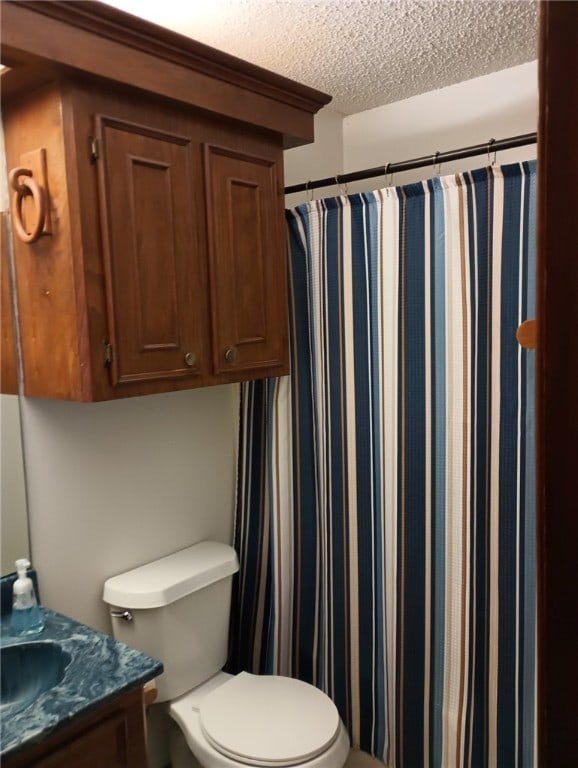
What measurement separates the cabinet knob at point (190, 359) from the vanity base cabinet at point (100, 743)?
76cm

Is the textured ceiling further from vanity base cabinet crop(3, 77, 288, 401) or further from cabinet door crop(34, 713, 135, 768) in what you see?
cabinet door crop(34, 713, 135, 768)

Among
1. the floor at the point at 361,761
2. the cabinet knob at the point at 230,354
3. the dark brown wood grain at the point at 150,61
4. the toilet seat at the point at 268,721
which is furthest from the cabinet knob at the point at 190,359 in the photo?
the floor at the point at 361,761

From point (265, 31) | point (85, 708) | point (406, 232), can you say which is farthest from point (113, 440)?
point (265, 31)

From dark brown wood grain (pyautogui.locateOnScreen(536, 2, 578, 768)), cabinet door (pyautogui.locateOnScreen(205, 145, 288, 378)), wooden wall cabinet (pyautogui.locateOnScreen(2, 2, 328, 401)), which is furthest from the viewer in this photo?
cabinet door (pyautogui.locateOnScreen(205, 145, 288, 378))

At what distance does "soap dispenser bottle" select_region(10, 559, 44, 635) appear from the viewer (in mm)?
1478

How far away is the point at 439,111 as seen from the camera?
206 cm

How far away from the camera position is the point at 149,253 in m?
1.46

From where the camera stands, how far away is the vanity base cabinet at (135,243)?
4.40ft

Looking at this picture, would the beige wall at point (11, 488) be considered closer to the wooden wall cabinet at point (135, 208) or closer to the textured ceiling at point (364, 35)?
the wooden wall cabinet at point (135, 208)

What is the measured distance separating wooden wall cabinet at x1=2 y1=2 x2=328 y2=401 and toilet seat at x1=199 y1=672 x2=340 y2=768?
90 centimetres

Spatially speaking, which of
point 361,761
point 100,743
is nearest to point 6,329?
point 100,743

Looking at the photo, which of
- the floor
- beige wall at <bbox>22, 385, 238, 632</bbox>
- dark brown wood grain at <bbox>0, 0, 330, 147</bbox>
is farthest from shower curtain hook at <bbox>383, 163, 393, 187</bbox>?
the floor

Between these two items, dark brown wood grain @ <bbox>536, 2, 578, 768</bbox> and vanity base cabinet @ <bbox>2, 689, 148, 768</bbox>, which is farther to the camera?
vanity base cabinet @ <bbox>2, 689, 148, 768</bbox>

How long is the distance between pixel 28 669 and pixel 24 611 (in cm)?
13
